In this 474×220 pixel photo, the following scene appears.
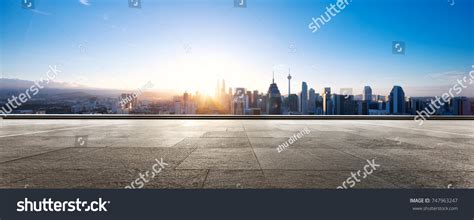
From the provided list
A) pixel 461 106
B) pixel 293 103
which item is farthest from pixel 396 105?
pixel 293 103

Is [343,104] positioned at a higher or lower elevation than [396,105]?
higher

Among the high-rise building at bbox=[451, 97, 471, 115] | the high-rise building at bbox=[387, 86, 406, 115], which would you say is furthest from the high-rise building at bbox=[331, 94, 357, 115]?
the high-rise building at bbox=[451, 97, 471, 115]

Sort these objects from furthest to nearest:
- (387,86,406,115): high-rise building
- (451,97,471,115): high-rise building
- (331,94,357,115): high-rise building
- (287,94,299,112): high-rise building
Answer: (287,94,299,112): high-rise building < (331,94,357,115): high-rise building < (387,86,406,115): high-rise building < (451,97,471,115): high-rise building

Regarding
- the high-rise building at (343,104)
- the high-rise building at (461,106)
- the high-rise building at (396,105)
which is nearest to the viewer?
the high-rise building at (461,106)

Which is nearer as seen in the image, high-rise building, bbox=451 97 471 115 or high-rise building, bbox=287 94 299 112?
high-rise building, bbox=451 97 471 115

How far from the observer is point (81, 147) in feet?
31.0

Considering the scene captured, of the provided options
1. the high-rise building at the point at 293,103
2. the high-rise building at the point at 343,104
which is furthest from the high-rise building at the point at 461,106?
the high-rise building at the point at 293,103

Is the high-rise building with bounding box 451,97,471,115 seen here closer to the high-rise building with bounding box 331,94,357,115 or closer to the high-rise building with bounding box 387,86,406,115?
the high-rise building with bounding box 387,86,406,115

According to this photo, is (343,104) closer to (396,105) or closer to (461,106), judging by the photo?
(396,105)

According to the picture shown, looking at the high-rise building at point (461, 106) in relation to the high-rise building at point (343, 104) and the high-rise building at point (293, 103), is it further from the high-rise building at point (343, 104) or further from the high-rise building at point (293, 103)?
the high-rise building at point (293, 103)
